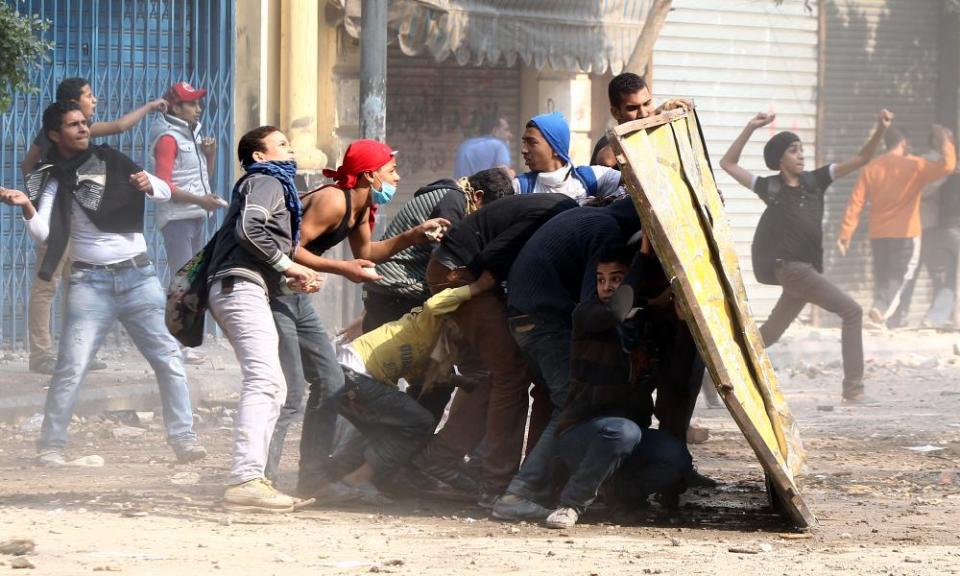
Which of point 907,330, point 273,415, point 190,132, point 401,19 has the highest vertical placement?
point 401,19

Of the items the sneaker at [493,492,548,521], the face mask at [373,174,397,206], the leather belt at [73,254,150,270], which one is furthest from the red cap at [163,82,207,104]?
the sneaker at [493,492,548,521]

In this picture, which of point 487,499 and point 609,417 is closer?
point 609,417

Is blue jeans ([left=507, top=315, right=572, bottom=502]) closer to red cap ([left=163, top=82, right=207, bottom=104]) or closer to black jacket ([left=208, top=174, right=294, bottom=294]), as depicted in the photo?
black jacket ([left=208, top=174, right=294, bottom=294])

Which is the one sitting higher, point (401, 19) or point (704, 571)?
point (401, 19)

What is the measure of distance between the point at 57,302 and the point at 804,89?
851cm

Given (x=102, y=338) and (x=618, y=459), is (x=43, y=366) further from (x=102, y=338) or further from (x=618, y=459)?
(x=618, y=459)

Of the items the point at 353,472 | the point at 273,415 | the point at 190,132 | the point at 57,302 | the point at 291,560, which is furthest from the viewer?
the point at 57,302

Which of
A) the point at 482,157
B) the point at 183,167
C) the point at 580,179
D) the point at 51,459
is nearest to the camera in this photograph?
the point at 580,179

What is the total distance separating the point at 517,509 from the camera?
6.46m

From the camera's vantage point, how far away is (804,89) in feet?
56.2

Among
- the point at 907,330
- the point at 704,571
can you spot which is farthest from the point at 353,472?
the point at 907,330

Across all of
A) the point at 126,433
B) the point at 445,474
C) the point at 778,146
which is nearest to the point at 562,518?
the point at 445,474

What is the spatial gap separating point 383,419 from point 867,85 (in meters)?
11.9

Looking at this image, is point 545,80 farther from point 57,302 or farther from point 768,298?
point 57,302
